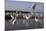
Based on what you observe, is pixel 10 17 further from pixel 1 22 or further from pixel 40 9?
pixel 40 9

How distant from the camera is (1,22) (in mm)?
904

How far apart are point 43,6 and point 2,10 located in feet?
1.68

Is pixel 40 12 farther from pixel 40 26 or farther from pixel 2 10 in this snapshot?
pixel 2 10

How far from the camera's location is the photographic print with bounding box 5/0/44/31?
926 millimetres

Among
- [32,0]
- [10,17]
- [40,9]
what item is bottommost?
[10,17]

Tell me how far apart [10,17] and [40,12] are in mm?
383

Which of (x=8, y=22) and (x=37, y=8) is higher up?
(x=37, y=8)

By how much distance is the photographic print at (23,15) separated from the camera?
0.93 metres

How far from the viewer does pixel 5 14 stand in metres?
0.91

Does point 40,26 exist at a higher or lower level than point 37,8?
lower

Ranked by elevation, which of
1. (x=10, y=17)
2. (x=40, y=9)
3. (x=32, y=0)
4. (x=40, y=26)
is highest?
(x=32, y=0)

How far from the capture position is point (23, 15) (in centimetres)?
95

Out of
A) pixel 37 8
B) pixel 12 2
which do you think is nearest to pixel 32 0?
pixel 37 8

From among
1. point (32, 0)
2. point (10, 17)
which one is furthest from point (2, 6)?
point (32, 0)
